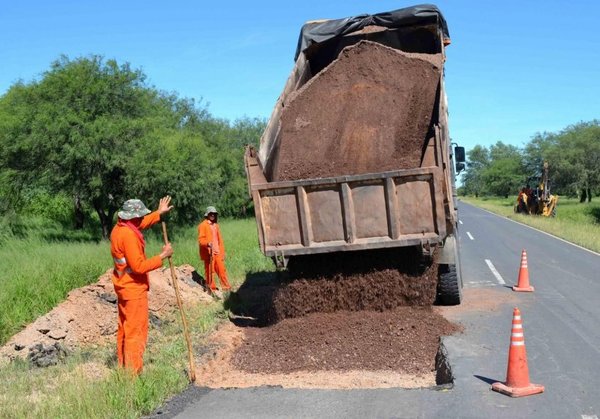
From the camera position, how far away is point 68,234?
69.3 ft

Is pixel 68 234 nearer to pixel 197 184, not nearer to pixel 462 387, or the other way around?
pixel 197 184

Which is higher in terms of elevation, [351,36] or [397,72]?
[351,36]

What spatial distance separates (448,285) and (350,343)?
220cm

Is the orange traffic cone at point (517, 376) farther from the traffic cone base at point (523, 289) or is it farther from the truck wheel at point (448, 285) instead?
the traffic cone base at point (523, 289)

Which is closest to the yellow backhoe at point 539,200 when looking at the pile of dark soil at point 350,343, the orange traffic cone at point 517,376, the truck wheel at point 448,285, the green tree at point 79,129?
the green tree at point 79,129

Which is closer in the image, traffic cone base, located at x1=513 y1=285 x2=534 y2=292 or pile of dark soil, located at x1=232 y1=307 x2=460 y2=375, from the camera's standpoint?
pile of dark soil, located at x1=232 y1=307 x2=460 y2=375

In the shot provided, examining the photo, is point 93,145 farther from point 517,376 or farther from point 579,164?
point 579,164

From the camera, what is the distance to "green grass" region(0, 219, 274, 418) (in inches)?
190

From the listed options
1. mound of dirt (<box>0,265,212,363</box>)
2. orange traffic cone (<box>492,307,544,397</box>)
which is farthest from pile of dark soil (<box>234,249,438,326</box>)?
mound of dirt (<box>0,265,212,363</box>)

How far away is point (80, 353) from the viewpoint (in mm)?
7469

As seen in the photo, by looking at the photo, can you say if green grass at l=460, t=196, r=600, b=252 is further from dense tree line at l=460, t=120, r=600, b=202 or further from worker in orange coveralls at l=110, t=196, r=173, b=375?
worker in orange coveralls at l=110, t=196, r=173, b=375

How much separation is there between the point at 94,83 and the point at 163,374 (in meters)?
15.2

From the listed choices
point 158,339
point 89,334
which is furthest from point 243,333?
point 89,334

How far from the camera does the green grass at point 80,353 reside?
4.83 meters
